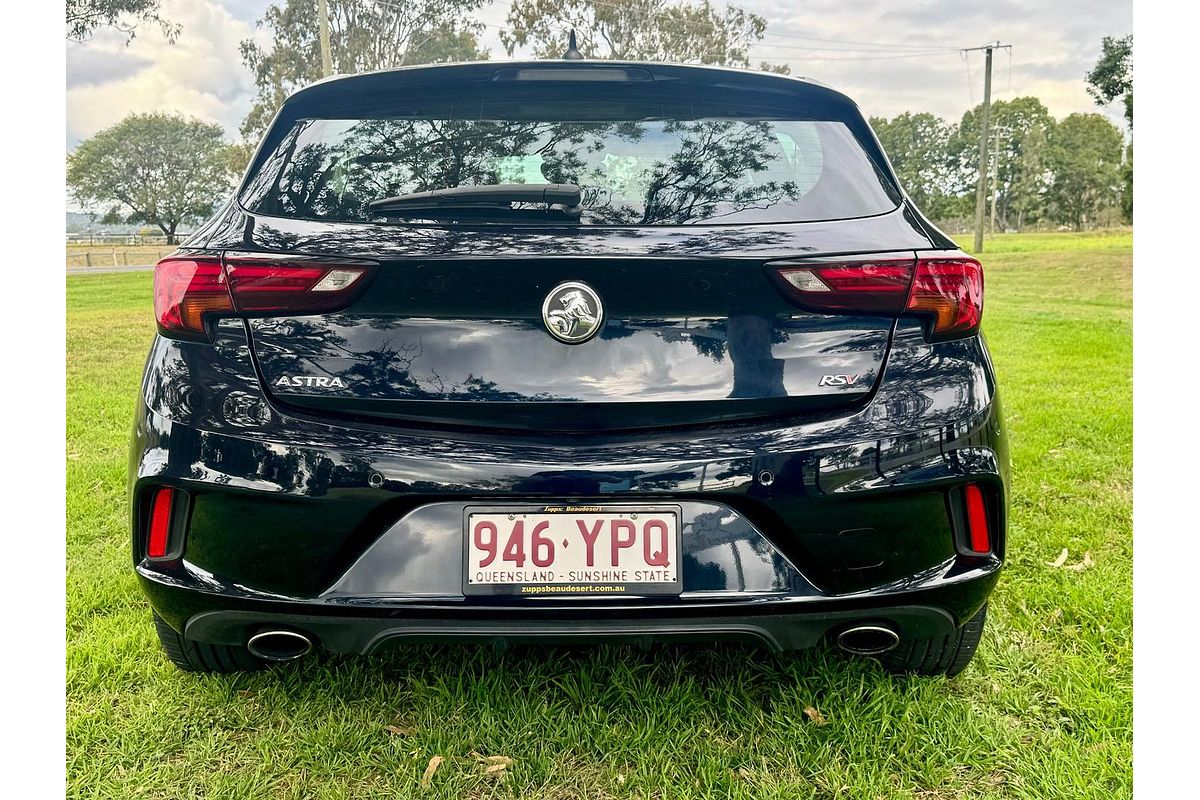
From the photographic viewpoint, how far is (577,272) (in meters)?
1.53

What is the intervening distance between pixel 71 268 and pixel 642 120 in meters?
31.7

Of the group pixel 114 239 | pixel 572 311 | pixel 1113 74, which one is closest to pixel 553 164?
pixel 572 311

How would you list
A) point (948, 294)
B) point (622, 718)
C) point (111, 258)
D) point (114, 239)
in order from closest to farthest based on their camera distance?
1. point (948, 294)
2. point (622, 718)
3. point (111, 258)
4. point (114, 239)

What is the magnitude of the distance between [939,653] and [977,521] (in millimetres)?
554

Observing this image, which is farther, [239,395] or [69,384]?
[69,384]

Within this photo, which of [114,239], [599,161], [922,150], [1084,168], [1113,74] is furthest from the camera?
[922,150]

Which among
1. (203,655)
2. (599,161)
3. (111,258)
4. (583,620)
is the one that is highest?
(111,258)

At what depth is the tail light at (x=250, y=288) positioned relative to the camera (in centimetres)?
156

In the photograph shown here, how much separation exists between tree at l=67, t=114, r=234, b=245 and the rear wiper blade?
4559 centimetres

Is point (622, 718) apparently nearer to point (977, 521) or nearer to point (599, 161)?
point (977, 521)

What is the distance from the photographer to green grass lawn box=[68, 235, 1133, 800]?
1824mm

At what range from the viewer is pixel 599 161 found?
5.90ft

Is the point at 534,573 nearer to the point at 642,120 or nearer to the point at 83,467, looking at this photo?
the point at 642,120

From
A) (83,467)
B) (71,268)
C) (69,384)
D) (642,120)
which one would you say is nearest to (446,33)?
(71,268)
